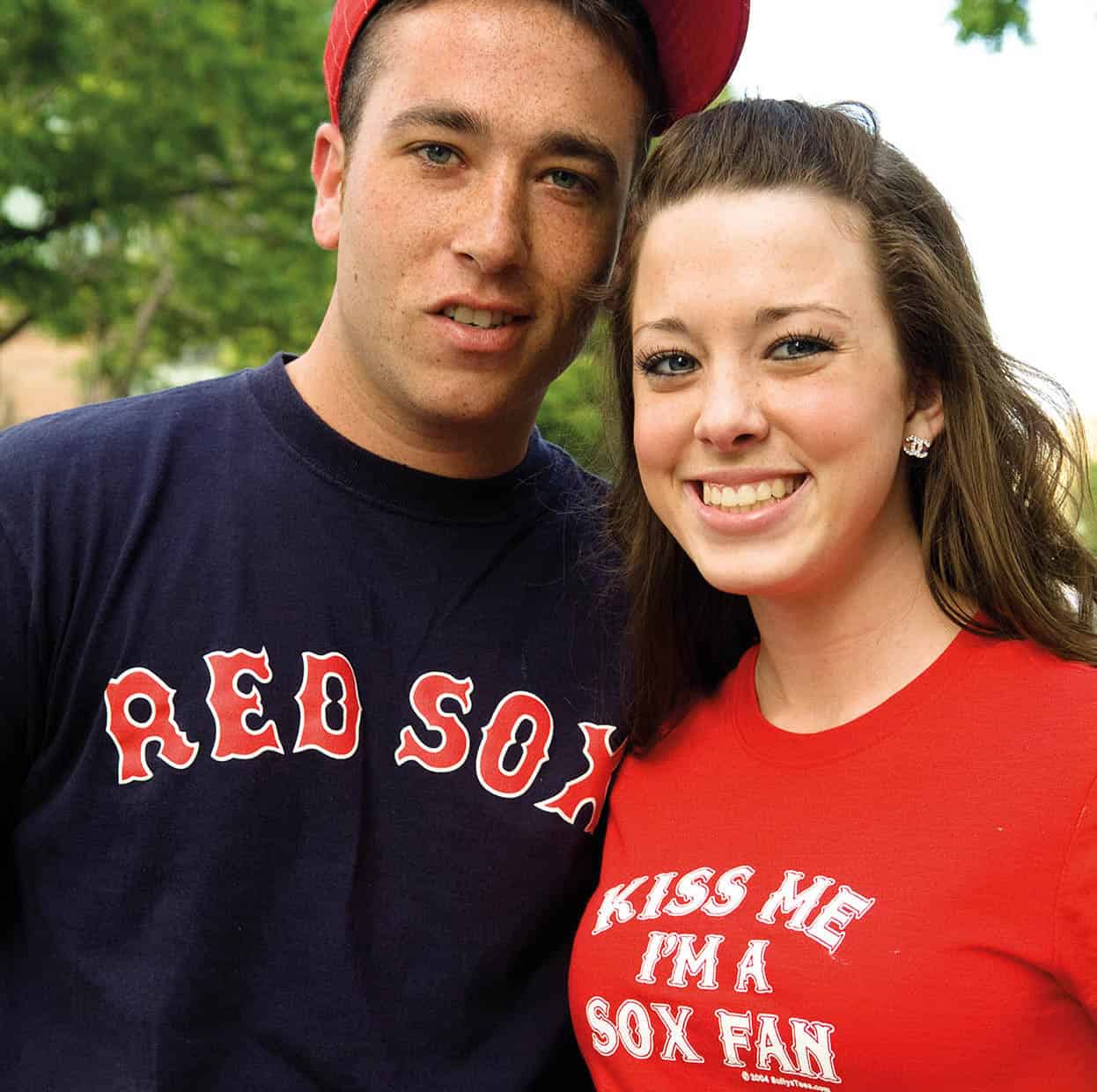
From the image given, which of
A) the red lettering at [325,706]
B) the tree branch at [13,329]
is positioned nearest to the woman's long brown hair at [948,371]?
the red lettering at [325,706]

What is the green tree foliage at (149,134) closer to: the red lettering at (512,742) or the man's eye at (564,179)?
the man's eye at (564,179)

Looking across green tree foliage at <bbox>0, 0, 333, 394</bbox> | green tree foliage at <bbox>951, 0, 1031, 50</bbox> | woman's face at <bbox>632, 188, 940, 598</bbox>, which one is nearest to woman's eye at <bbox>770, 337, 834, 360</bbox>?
woman's face at <bbox>632, 188, 940, 598</bbox>

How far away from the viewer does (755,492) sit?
2.35 m

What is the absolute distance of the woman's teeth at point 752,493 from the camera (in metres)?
2.34

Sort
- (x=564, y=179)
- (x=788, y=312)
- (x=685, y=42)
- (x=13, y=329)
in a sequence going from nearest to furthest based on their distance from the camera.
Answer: (x=788, y=312) < (x=564, y=179) < (x=685, y=42) < (x=13, y=329)

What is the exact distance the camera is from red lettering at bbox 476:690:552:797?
262 cm

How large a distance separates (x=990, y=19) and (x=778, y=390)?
673 centimetres

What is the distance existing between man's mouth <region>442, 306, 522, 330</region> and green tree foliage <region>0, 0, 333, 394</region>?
8886mm

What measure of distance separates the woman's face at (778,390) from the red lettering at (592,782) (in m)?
0.48

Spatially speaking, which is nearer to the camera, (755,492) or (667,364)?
(755,492)

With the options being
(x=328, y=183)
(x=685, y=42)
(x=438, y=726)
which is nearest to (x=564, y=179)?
(x=685, y=42)

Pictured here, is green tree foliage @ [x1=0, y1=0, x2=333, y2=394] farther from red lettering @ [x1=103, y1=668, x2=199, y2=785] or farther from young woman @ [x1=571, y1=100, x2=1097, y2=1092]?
young woman @ [x1=571, y1=100, x2=1097, y2=1092]

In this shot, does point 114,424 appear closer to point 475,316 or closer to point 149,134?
point 475,316

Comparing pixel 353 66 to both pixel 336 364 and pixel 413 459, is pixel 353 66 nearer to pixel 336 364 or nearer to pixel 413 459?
pixel 336 364
